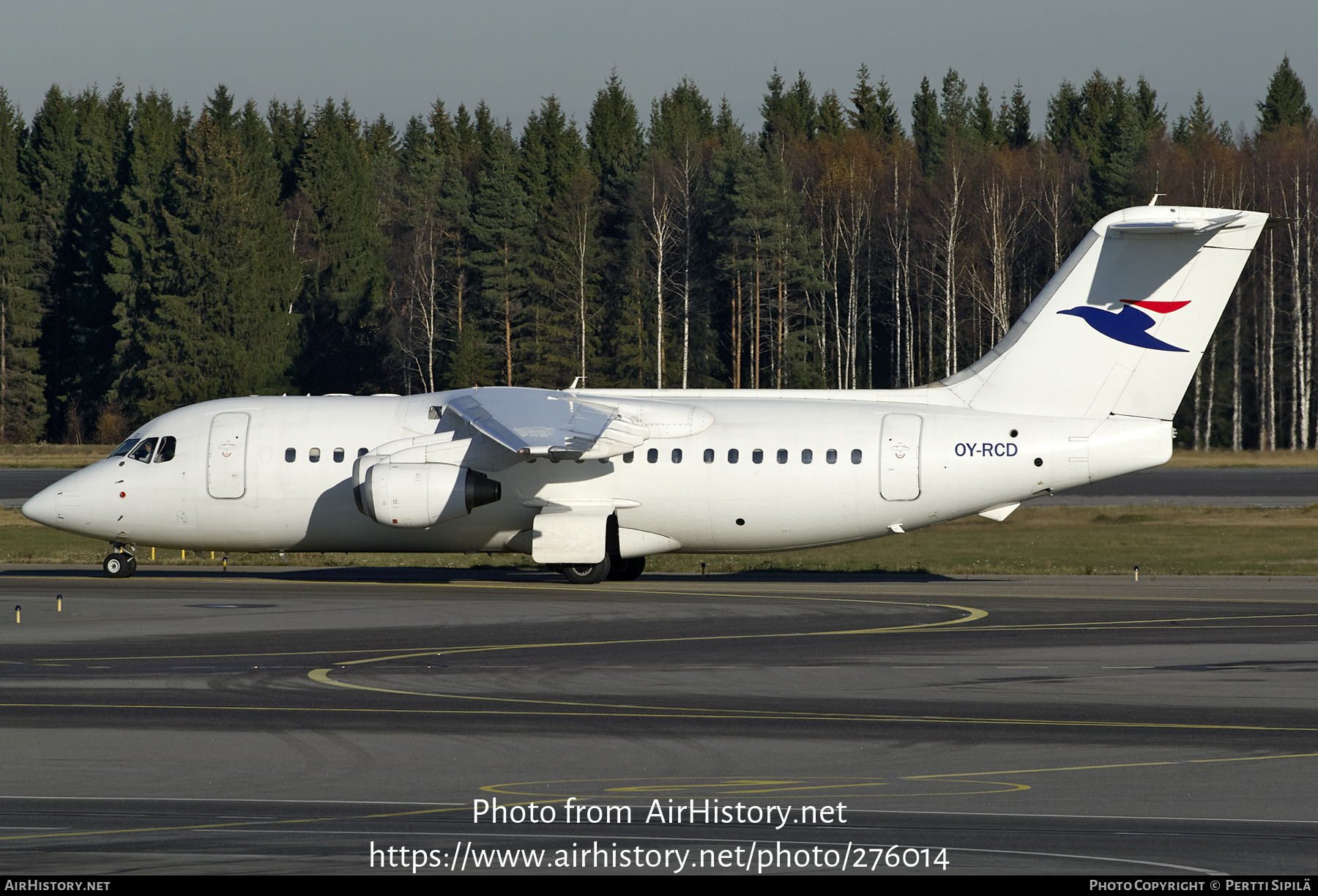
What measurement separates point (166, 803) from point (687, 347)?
7929 cm

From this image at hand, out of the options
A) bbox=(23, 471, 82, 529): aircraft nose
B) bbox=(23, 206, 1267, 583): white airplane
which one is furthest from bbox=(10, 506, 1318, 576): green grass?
bbox=(23, 206, 1267, 583): white airplane

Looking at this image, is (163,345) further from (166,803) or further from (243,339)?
(166,803)

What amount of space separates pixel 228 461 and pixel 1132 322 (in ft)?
57.8

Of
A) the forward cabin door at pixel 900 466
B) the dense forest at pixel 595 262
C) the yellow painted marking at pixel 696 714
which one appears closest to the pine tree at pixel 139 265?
the dense forest at pixel 595 262

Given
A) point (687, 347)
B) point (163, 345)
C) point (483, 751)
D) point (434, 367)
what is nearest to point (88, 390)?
point (163, 345)

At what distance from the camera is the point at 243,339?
9112cm

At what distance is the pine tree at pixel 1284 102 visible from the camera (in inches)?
4210

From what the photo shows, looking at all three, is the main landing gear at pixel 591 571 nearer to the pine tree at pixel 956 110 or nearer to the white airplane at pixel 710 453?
the white airplane at pixel 710 453

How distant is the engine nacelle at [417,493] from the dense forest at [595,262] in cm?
5431

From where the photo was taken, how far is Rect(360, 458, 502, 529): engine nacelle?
85.8 feet

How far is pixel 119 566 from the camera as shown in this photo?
94.4ft

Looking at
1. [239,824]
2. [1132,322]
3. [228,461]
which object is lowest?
[239,824]

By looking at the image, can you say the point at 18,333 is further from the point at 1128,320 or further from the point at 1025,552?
the point at 1128,320

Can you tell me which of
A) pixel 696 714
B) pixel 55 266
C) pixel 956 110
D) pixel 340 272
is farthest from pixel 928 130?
pixel 696 714
